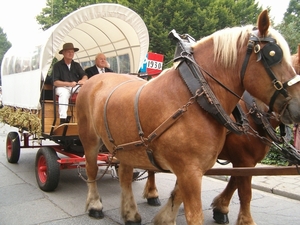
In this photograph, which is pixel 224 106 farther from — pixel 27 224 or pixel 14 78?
pixel 14 78

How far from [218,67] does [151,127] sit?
0.67 meters

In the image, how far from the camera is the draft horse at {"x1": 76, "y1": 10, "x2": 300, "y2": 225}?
6.26 ft

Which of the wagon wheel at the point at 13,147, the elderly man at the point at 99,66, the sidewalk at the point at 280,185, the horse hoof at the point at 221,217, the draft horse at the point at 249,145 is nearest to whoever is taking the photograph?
the draft horse at the point at 249,145

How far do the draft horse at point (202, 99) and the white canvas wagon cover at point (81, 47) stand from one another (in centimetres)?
244

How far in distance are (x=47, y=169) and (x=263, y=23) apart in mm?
3535

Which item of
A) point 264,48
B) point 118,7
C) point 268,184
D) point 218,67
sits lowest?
point 268,184

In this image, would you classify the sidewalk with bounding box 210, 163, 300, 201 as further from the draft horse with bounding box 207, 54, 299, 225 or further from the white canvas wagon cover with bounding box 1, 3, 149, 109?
the white canvas wagon cover with bounding box 1, 3, 149, 109

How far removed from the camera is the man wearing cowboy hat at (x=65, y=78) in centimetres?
456

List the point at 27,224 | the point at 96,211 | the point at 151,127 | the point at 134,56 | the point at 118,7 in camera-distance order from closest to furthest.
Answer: the point at 151,127, the point at 27,224, the point at 96,211, the point at 118,7, the point at 134,56

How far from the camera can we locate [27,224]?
11.0 ft

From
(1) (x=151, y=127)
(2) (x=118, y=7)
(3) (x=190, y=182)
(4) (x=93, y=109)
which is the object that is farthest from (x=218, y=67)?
(2) (x=118, y=7)

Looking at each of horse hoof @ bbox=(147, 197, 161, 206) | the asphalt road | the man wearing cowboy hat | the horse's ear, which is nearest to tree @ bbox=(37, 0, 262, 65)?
the man wearing cowboy hat

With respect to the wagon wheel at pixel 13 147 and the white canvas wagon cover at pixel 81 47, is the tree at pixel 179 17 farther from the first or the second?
the wagon wheel at pixel 13 147

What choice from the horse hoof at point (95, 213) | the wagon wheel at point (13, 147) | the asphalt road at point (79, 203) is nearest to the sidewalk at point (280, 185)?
the asphalt road at point (79, 203)
